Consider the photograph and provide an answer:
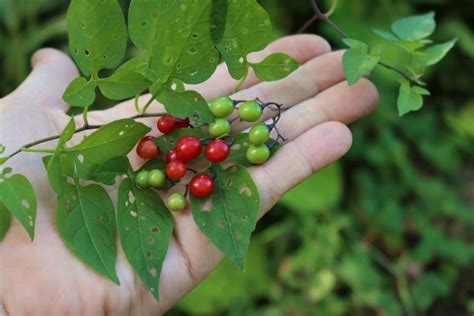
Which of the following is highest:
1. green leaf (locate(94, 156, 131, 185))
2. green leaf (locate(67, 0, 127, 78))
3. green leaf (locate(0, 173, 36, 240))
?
green leaf (locate(67, 0, 127, 78))

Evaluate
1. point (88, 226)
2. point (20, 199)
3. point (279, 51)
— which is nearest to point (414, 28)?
point (279, 51)

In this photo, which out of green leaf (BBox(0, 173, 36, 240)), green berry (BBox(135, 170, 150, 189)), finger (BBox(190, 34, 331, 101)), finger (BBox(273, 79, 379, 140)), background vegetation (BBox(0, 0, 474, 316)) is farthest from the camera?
background vegetation (BBox(0, 0, 474, 316))

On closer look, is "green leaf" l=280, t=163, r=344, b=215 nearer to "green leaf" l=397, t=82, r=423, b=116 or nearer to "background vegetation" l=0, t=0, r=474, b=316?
"background vegetation" l=0, t=0, r=474, b=316

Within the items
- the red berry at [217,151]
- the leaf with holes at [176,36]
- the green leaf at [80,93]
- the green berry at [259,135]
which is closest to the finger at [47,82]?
the green leaf at [80,93]

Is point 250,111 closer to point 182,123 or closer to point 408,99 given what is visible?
point 182,123

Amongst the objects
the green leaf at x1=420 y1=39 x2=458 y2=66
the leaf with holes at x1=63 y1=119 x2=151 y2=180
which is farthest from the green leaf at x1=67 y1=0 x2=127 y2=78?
the green leaf at x1=420 y1=39 x2=458 y2=66

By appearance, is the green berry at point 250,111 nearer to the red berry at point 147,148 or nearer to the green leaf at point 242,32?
the green leaf at point 242,32
